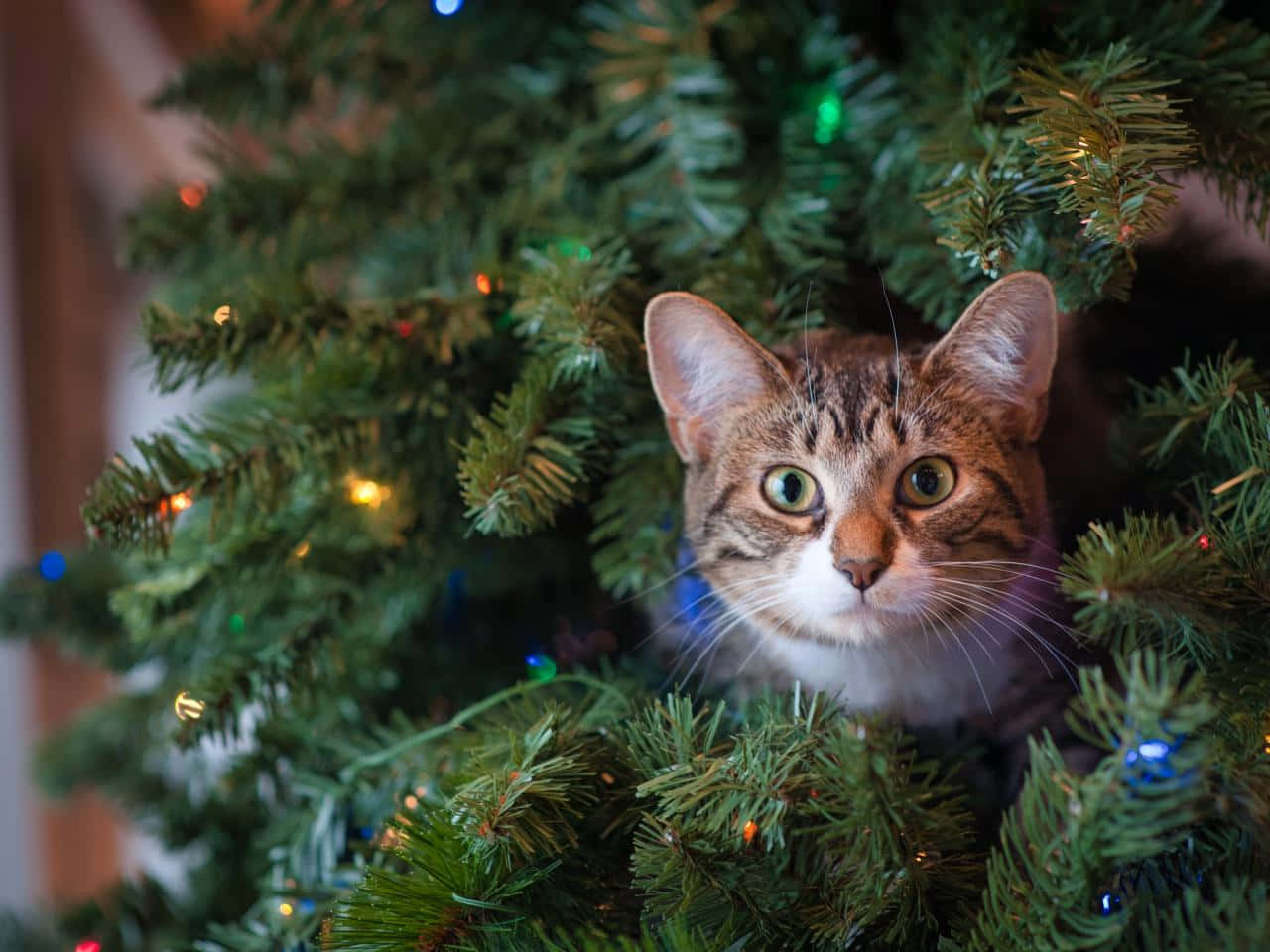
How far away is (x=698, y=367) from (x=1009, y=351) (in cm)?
25

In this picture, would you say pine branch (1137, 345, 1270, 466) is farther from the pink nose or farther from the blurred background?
the blurred background

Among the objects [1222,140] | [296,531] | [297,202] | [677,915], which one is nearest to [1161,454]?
[1222,140]

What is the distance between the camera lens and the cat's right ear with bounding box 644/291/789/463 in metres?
0.73

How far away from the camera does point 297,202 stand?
935 millimetres

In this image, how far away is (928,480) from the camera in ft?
2.56

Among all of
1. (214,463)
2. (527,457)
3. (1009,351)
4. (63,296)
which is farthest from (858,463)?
(63,296)

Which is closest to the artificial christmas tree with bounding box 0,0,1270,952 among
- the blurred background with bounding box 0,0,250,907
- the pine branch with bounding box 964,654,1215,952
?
the pine branch with bounding box 964,654,1215,952

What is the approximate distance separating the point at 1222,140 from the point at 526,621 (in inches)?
26.3

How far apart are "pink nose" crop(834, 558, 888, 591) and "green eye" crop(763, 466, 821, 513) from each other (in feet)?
0.26

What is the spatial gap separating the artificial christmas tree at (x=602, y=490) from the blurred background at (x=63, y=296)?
454 mm

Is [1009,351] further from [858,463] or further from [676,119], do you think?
[676,119]

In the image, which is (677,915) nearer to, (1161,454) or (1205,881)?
(1205,881)

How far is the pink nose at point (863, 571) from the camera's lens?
0.72 metres

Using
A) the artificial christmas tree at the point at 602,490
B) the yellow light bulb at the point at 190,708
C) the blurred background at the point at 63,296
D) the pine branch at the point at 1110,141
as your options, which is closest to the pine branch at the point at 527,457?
the artificial christmas tree at the point at 602,490
